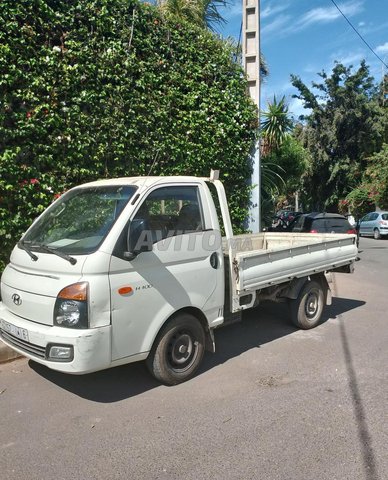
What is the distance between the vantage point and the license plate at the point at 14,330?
Result: 3.74 meters

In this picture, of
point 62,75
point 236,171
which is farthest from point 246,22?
point 62,75

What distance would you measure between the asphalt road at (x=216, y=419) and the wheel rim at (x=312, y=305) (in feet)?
2.39

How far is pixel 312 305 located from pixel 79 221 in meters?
3.70

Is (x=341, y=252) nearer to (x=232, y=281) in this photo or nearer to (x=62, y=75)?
(x=232, y=281)

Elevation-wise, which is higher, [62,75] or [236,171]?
[62,75]

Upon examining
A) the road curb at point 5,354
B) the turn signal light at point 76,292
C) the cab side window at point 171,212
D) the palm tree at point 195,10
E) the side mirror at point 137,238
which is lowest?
the road curb at point 5,354

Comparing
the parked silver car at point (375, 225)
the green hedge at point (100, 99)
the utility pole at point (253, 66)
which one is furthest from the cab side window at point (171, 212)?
the parked silver car at point (375, 225)

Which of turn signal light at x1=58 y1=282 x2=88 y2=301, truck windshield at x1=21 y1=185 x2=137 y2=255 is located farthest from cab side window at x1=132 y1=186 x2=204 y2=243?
turn signal light at x1=58 y1=282 x2=88 y2=301

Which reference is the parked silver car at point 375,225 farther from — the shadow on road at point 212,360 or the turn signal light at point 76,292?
the turn signal light at point 76,292

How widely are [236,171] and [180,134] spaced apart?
172 cm

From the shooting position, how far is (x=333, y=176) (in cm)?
3059

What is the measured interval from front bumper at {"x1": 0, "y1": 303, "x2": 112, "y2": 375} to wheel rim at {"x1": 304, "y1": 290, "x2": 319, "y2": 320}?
3456 mm

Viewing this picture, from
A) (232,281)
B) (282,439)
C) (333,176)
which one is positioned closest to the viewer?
(282,439)

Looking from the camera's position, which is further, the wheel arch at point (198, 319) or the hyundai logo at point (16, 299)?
the wheel arch at point (198, 319)
